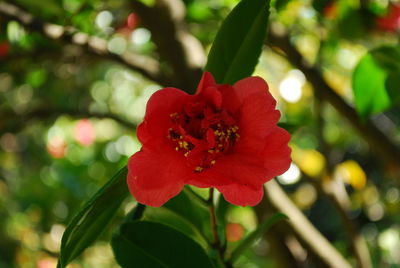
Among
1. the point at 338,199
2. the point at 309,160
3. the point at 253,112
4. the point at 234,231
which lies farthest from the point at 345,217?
the point at 253,112

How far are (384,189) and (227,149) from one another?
2.95 metres

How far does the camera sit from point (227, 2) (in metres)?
1.16

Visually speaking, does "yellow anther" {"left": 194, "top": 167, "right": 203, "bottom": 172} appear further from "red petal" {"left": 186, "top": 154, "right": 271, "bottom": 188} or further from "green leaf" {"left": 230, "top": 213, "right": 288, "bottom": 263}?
"green leaf" {"left": 230, "top": 213, "right": 288, "bottom": 263}

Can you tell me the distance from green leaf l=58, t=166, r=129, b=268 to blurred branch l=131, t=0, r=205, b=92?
613 millimetres

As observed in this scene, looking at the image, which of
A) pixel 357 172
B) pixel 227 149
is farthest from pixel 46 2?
pixel 357 172

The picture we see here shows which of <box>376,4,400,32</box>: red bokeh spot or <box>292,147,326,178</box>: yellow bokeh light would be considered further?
<box>292,147,326,178</box>: yellow bokeh light

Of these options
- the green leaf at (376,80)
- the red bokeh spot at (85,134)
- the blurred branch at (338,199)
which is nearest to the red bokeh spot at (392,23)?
the blurred branch at (338,199)

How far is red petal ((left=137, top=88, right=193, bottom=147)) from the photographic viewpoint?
21.5 inches

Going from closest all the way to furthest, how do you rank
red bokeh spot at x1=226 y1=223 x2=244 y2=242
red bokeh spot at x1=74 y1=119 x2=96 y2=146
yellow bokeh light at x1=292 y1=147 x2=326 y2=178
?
1. yellow bokeh light at x1=292 y1=147 x2=326 y2=178
2. red bokeh spot at x1=226 y1=223 x2=244 y2=242
3. red bokeh spot at x1=74 y1=119 x2=96 y2=146

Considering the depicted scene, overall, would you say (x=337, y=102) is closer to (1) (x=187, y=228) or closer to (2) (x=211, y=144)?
(1) (x=187, y=228)

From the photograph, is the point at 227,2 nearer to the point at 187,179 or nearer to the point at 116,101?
the point at 187,179

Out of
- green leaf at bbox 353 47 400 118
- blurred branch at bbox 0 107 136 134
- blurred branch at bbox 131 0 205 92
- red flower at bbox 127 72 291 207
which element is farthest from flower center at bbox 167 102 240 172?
blurred branch at bbox 0 107 136 134

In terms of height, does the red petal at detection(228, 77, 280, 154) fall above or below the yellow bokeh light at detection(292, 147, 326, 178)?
above

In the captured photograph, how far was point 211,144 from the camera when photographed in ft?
1.80
